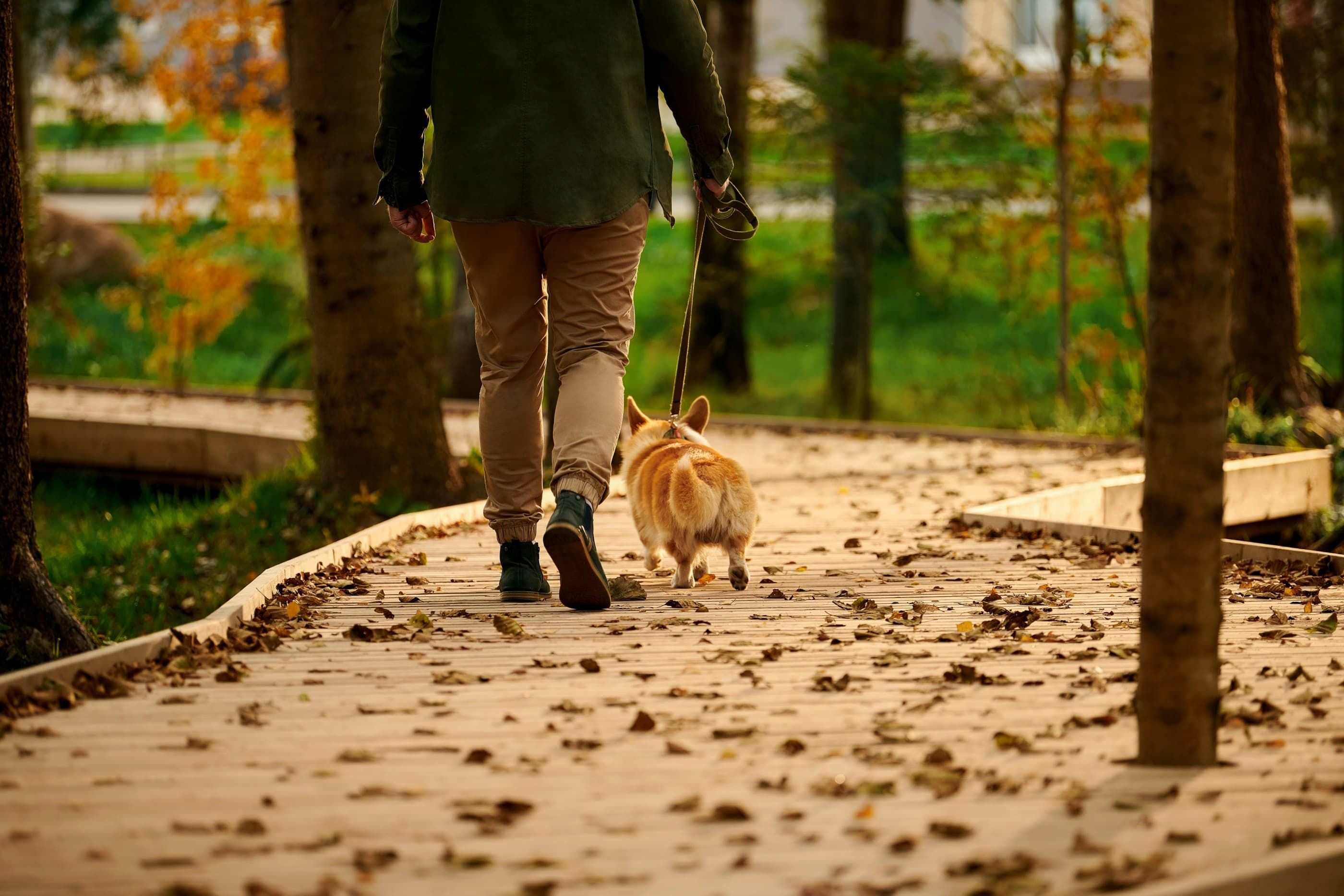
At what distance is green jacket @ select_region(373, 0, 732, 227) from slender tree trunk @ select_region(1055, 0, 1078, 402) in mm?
7415

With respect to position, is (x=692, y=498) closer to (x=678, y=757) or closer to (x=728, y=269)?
(x=678, y=757)

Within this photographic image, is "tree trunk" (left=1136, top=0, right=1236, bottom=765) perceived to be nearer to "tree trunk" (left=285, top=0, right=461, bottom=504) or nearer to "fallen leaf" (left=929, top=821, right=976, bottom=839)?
"fallen leaf" (left=929, top=821, right=976, bottom=839)

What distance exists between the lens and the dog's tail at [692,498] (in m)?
4.76

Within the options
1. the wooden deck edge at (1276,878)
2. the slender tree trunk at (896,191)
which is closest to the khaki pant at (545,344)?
the wooden deck edge at (1276,878)

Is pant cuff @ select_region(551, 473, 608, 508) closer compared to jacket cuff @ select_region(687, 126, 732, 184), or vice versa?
pant cuff @ select_region(551, 473, 608, 508)

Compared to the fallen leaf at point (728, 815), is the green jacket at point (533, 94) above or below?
above

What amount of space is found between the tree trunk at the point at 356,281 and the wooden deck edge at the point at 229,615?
127cm

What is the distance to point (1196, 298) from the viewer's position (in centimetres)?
298

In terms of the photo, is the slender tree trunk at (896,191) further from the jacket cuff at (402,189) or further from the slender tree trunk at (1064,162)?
the jacket cuff at (402,189)

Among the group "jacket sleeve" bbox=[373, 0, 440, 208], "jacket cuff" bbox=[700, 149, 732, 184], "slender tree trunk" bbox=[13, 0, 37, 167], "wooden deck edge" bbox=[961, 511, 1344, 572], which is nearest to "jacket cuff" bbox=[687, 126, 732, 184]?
"jacket cuff" bbox=[700, 149, 732, 184]

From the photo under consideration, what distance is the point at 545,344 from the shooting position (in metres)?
4.75

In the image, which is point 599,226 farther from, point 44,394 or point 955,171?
point 44,394

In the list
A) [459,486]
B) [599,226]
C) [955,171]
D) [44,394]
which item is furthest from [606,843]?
[44,394]

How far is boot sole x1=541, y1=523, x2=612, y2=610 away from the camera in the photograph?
14.1 ft
